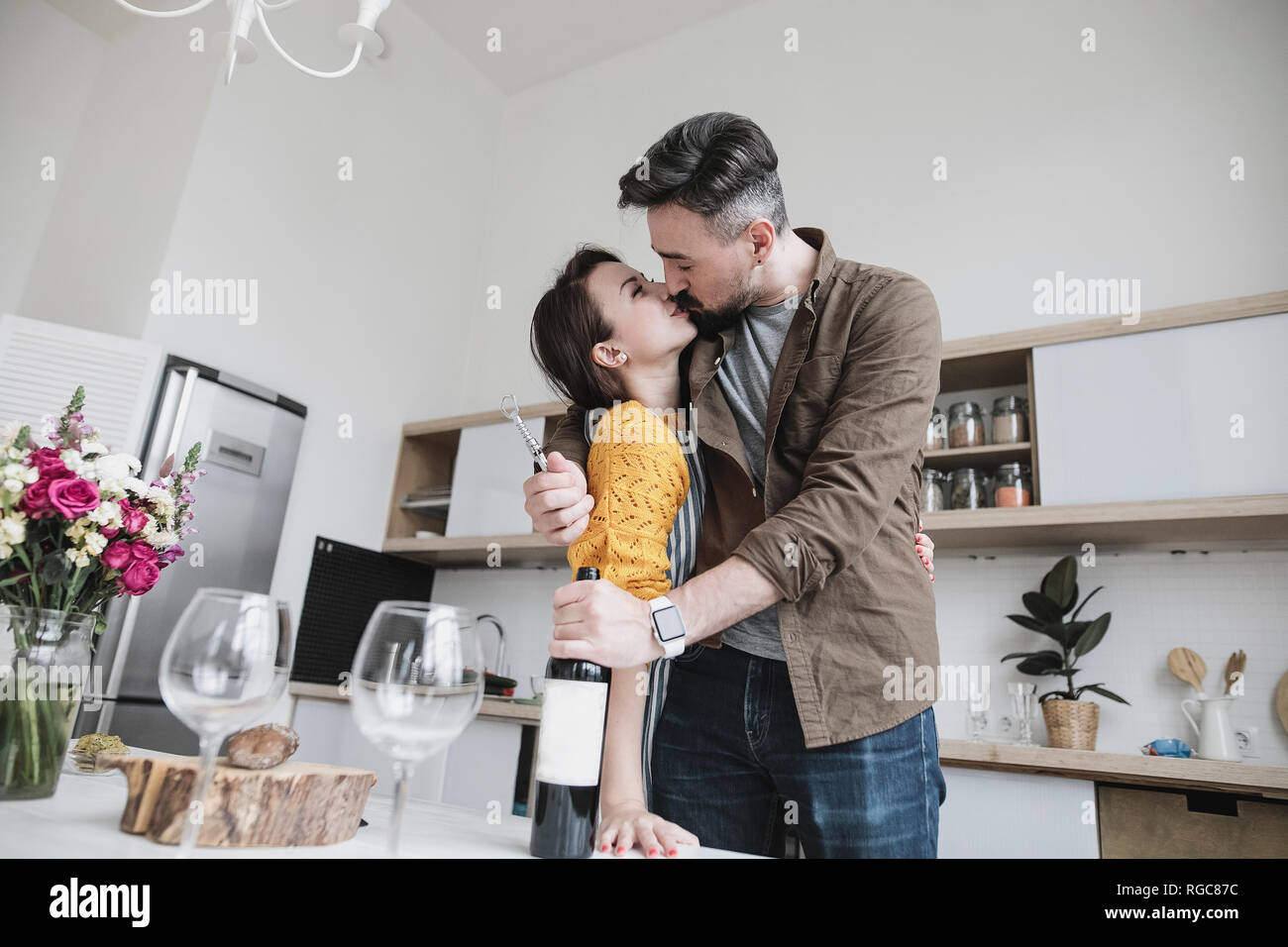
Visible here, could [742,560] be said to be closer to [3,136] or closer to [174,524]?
[174,524]

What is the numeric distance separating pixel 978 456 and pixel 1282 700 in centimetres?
106

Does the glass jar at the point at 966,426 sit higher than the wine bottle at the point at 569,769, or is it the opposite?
the glass jar at the point at 966,426

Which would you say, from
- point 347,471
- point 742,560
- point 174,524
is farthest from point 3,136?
point 742,560

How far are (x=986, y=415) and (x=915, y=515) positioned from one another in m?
1.81

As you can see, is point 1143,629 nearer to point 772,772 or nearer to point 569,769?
point 772,772

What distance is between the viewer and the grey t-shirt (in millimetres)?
1296

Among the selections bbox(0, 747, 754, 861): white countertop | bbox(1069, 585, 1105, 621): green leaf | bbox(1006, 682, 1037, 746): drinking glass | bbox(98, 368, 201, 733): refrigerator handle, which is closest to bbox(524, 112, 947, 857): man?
bbox(0, 747, 754, 861): white countertop

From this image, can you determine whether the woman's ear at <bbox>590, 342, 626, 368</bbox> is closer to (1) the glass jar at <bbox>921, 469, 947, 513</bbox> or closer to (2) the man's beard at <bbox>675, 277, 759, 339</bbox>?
(2) the man's beard at <bbox>675, 277, 759, 339</bbox>

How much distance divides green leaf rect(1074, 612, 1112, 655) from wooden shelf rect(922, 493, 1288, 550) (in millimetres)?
255

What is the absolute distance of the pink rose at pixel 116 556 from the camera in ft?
3.32

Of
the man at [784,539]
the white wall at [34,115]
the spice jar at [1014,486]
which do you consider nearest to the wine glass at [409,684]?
the man at [784,539]

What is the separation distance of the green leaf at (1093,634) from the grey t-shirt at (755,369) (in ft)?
5.69

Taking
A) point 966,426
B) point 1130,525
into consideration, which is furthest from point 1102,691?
point 966,426

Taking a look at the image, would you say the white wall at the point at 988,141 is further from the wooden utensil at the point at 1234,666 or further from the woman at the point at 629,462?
the woman at the point at 629,462
